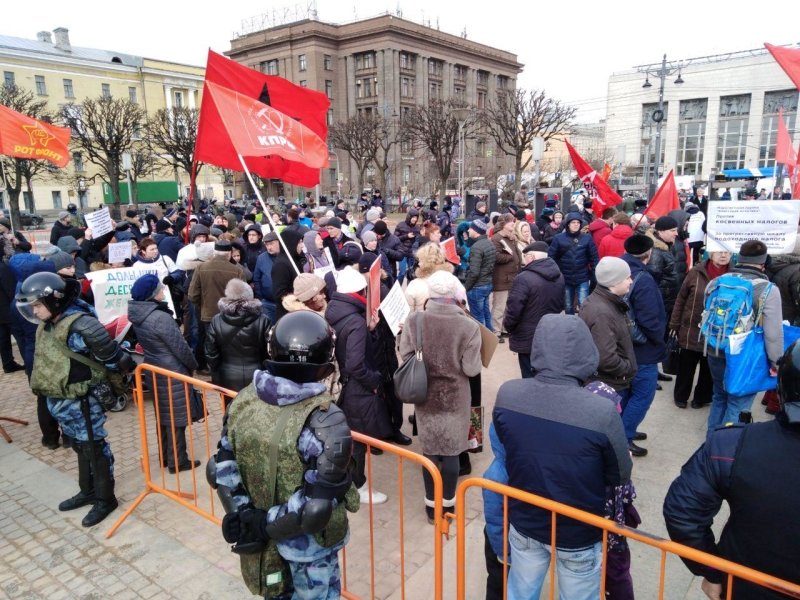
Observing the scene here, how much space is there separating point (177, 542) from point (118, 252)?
16.3ft

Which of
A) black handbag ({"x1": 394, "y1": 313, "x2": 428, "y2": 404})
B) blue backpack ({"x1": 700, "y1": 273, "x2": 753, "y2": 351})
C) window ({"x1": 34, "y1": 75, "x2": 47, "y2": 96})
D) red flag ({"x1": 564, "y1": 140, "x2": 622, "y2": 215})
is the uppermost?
window ({"x1": 34, "y1": 75, "x2": 47, "y2": 96})

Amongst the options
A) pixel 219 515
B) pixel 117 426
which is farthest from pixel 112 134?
pixel 219 515

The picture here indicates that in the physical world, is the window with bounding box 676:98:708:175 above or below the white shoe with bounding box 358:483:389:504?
above

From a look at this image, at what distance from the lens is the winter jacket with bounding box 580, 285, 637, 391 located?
14.5ft

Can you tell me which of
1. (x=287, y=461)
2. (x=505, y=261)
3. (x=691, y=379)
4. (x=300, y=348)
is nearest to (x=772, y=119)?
(x=505, y=261)

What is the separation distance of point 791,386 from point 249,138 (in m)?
5.12

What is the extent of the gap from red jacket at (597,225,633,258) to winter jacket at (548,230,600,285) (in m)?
0.42

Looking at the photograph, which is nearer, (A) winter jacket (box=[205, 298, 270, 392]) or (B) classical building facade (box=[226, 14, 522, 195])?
(A) winter jacket (box=[205, 298, 270, 392])

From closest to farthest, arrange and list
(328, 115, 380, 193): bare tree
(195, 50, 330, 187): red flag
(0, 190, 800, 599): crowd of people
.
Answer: (0, 190, 800, 599): crowd of people < (195, 50, 330, 187): red flag < (328, 115, 380, 193): bare tree

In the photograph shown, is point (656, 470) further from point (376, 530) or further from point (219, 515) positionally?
point (219, 515)

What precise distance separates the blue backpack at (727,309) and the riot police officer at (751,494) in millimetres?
2963

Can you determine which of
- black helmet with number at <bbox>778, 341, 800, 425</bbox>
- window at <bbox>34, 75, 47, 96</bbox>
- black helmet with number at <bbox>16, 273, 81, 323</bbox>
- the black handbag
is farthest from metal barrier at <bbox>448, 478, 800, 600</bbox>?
window at <bbox>34, 75, 47, 96</bbox>

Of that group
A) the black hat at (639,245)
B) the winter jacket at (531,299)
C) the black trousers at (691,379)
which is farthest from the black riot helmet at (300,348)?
the black trousers at (691,379)

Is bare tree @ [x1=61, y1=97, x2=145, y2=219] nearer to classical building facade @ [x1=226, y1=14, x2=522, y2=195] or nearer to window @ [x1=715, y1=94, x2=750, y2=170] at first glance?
classical building facade @ [x1=226, y1=14, x2=522, y2=195]
